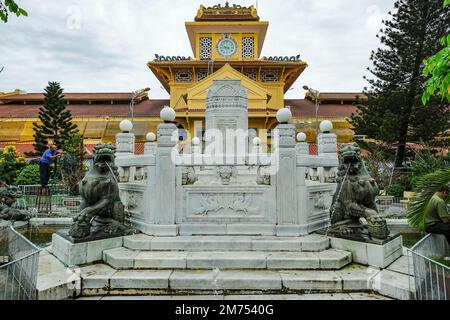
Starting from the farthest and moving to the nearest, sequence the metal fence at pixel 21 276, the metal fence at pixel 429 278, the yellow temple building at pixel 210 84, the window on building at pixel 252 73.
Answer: the window on building at pixel 252 73 → the yellow temple building at pixel 210 84 → the metal fence at pixel 21 276 → the metal fence at pixel 429 278

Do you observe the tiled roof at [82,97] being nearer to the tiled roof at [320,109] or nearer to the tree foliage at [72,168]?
the tree foliage at [72,168]

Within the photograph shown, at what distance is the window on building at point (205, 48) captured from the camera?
24.4 meters

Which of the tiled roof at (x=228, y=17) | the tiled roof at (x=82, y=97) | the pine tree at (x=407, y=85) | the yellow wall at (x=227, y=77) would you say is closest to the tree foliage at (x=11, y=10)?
the yellow wall at (x=227, y=77)

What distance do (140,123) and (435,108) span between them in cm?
2117

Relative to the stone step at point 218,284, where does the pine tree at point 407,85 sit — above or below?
above

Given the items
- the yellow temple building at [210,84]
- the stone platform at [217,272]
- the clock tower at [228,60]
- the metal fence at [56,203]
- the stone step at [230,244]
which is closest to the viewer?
the stone platform at [217,272]

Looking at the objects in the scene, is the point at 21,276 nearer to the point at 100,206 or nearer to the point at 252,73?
the point at 100,206

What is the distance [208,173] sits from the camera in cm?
786

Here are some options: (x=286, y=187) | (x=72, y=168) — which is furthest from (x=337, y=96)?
(x=286, y=187)

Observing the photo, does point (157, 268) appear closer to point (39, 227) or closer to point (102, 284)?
point (102, 284)

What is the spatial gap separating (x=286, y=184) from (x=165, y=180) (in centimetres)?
201

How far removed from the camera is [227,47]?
963 inches

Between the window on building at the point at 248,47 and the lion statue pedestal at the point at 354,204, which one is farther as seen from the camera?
the window on building at the point at 248,47

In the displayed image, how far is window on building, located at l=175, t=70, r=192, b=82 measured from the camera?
935 inches
